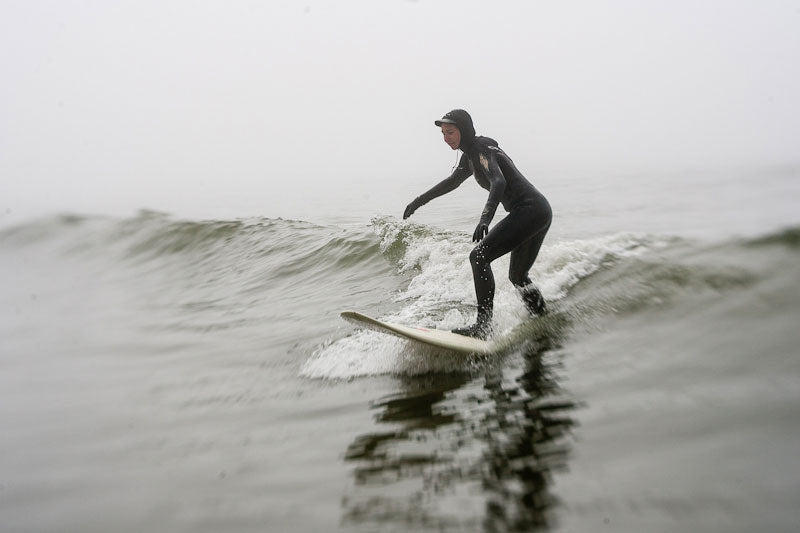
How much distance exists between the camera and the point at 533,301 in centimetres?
575

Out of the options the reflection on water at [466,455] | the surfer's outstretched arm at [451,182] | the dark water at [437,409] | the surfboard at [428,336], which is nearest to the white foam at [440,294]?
the dark water at [437,409]

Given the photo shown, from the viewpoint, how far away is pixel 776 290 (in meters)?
5.19

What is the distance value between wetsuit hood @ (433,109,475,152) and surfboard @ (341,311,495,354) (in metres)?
1.96

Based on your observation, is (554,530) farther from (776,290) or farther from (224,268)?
(224,268)

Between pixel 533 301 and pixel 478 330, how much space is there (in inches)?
38.5

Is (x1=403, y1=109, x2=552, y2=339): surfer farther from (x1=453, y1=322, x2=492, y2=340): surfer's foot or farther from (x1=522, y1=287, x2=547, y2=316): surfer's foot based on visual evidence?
(x1=522, y1=287, x2=547, y2=316): surfer's foot

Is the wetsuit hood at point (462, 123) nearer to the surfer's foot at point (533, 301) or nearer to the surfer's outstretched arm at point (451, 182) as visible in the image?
the surfer's outstretched arm at point (451, 182)

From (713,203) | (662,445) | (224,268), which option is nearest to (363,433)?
(662,445)

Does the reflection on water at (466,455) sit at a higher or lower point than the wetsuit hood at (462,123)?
lower

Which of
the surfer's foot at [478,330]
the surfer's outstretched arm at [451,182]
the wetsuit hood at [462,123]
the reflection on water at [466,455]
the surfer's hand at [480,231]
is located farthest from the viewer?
the surfer's outstretched arm at [451,182]

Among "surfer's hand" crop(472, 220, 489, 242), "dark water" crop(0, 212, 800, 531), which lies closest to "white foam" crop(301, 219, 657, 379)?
"dark water" crop(0, 212, 800, 531)

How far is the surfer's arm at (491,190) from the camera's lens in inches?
189

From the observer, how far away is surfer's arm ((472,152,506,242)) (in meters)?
4.80

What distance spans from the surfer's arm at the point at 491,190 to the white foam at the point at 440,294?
1.15m
